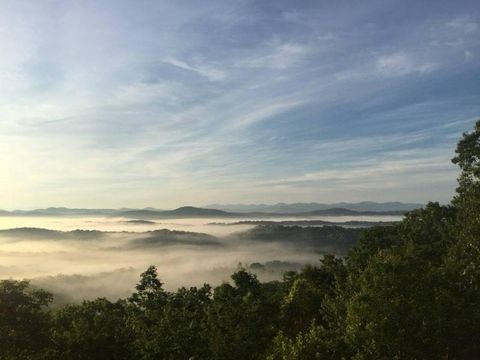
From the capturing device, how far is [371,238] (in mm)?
74312

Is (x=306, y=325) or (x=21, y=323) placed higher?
(x=21, y=323)

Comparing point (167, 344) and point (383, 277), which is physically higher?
point (383, 277)

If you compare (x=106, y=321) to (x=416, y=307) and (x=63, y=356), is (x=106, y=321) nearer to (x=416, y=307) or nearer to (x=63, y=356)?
(x=63, y=356)

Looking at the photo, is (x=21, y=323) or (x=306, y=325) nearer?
(x=21, y=323)

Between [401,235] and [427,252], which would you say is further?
[401,235]

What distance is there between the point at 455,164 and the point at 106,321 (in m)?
65.8

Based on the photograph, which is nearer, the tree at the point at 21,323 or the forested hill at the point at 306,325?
the forested hill at the point at 306,325

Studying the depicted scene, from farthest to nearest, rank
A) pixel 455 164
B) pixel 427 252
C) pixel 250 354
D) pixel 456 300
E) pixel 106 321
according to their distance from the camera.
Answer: pixel 455 164, pixel 427 252, pixel 106 321, pixel 250 354, pixel 456 300

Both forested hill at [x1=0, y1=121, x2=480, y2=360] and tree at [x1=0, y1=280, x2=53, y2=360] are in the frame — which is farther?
tree at [x1=0, y1=280, x2=53, y2=360]

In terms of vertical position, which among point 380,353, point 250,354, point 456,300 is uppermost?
point 456,300

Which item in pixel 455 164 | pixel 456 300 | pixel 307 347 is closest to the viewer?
pixel 307 347

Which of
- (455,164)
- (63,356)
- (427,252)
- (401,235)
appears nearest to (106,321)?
(63,356)

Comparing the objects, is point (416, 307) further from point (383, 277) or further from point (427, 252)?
point (427, 252)

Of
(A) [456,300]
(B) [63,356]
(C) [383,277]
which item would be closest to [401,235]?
(A) [456,300]
